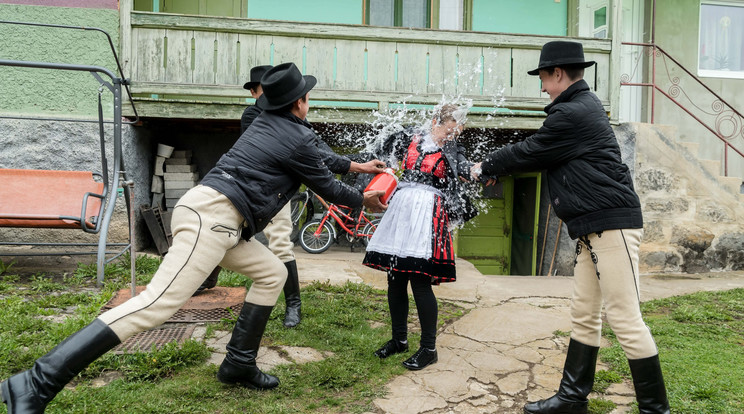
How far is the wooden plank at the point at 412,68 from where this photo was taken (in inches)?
316

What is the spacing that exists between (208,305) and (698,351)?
3.79 metres

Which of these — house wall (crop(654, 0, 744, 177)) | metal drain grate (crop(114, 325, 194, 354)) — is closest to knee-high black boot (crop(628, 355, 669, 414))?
metal drain grate (crop(114, 325, 194, 354))

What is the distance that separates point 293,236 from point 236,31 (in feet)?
11.5

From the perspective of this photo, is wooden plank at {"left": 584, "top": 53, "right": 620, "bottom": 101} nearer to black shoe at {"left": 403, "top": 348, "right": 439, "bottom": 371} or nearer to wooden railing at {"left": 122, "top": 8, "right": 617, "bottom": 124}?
wooden railing at {"left": 122, "top": 8, "right": 617, "bottom": 124}

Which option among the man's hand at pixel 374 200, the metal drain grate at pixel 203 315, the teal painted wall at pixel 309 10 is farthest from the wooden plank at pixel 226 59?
the man's hand at pixel 374 200

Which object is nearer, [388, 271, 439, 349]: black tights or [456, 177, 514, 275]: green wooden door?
[388, 271, 439, 349]: black tights

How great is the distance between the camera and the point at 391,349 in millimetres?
3877

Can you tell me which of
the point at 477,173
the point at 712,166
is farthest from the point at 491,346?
the point at 712,166

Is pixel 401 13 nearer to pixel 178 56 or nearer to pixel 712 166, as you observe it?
pixel 178 56

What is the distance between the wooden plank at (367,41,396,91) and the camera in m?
7.99

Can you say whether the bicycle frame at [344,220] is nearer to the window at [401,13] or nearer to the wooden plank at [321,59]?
the wooden plank at [321,59]

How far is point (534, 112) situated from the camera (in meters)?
8.93

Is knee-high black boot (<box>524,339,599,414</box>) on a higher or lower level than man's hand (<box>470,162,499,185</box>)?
lower

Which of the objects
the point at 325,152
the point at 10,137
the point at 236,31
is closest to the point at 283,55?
the point at 236,31
